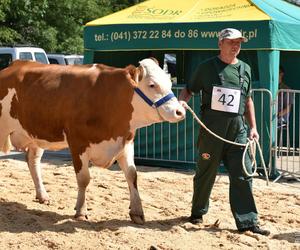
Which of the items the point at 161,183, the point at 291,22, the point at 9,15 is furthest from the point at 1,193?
the point at 9,15

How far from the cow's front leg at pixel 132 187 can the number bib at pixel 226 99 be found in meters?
0.98

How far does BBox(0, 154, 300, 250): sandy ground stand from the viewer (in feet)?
20.3

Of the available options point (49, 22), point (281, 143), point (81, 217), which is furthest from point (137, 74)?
point (49, 22)

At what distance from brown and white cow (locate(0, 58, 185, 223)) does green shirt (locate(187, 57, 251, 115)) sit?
33cm

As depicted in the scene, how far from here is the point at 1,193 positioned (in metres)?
8.00

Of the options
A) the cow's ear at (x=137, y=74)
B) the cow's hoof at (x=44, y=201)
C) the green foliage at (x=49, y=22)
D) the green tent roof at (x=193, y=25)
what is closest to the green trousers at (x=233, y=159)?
the cow's ear at (x=137, y=74)

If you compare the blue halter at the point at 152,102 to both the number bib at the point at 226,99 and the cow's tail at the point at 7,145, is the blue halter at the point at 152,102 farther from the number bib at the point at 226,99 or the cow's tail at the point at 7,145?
the cow's tail at the point at 7,145

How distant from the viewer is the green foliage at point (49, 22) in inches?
954

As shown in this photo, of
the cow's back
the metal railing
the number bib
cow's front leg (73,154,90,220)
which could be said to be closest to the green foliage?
the metal railing

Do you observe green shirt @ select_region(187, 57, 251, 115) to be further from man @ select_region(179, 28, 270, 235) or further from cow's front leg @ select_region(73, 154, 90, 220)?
cow's front leg @ select_region(73, 154, 90, 220)

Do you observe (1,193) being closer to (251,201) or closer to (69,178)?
(69,178)

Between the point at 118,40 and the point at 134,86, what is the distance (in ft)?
16.9

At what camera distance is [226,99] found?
253 inches

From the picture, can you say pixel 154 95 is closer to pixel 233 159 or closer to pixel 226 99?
pixel 226 99
